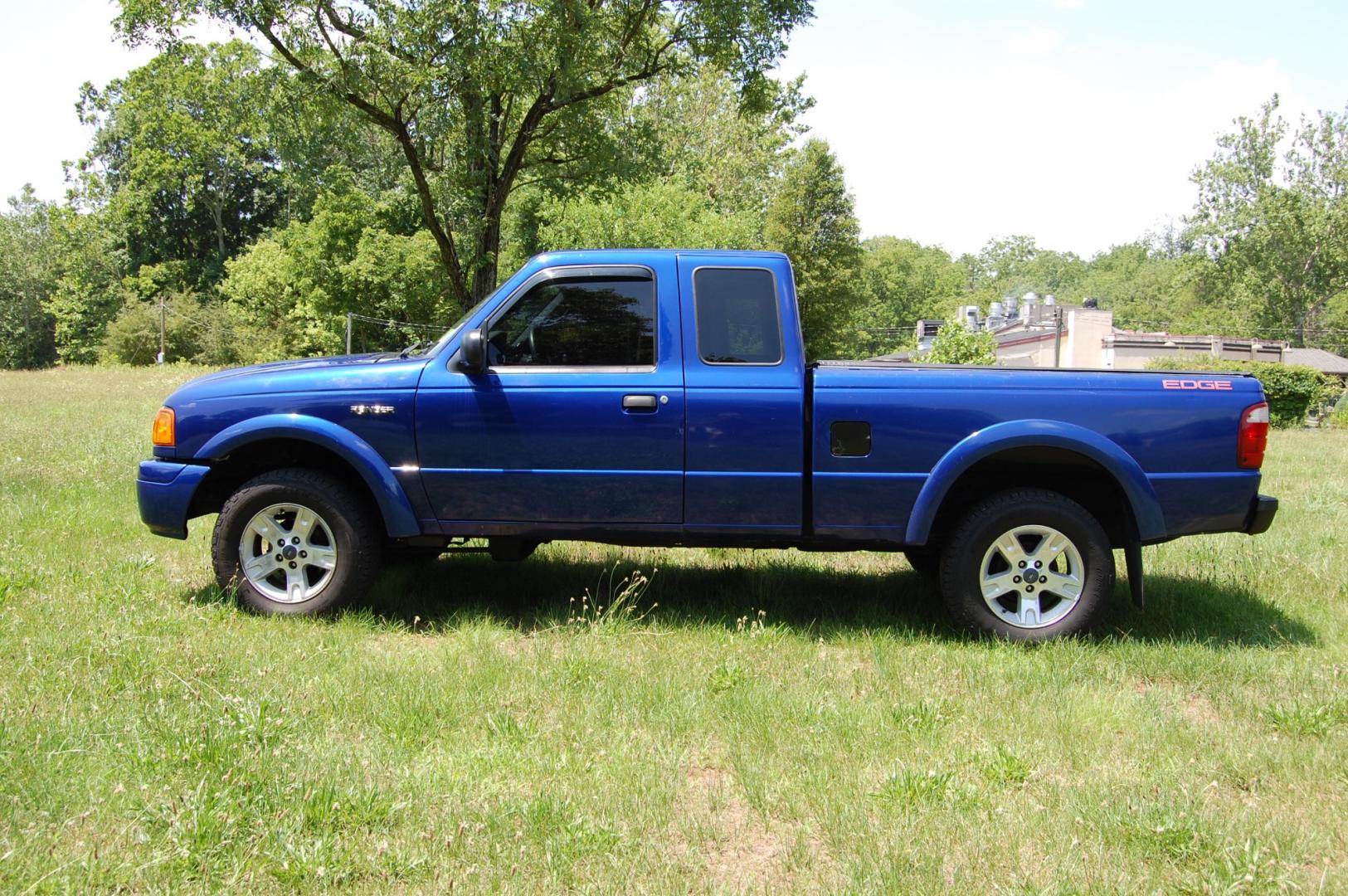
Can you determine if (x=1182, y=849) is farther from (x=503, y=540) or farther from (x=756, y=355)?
(x=503, y=540)

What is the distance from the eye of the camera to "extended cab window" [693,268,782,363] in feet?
17.3

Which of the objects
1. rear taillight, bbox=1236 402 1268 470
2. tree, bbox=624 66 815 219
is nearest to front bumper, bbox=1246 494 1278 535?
rear taillight, bbox=1236 402 1268 470

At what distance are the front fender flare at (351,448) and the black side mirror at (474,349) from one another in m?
0.74

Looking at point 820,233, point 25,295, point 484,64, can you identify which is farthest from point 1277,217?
point 25,295

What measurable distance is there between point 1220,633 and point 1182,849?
9.14ft

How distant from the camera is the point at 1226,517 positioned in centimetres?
510

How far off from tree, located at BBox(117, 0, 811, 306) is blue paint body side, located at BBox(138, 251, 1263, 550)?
1001cm

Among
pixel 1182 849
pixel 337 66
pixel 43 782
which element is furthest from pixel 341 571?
pixel 337 66

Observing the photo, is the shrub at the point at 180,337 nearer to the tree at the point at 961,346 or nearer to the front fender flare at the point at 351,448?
the tree at the point at 961,346

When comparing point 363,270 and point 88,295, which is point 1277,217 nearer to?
point 363,270

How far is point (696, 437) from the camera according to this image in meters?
5.18

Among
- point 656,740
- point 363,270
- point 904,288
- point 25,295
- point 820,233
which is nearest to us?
point 656,740

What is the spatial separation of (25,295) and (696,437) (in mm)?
88068

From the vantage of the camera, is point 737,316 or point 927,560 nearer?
point 737,316
